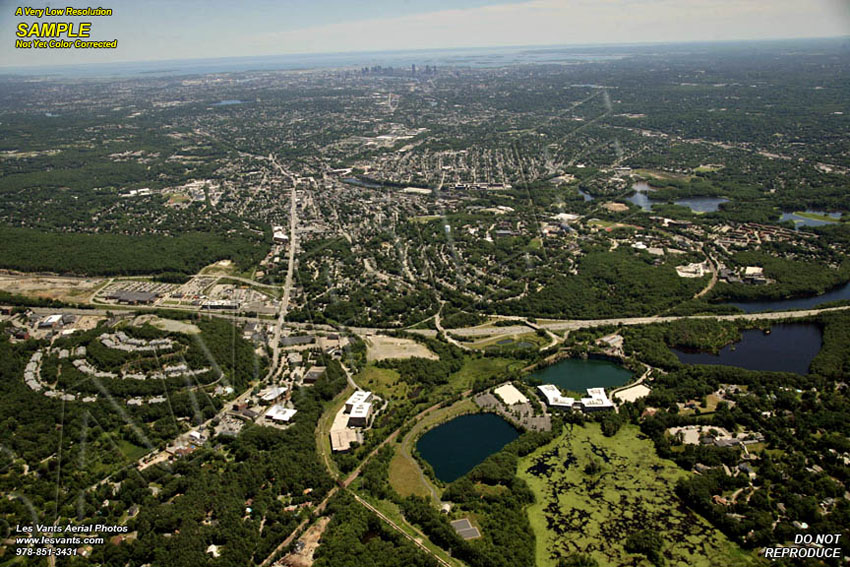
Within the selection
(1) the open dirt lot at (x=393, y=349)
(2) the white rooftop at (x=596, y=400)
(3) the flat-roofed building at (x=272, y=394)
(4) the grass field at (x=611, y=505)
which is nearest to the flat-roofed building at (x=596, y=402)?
(2) the white rooftop at (x=596, y=400)

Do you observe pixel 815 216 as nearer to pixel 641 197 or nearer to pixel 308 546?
pixel 641 197

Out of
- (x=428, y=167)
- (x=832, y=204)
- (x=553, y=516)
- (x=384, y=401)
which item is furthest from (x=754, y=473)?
(x=428, y=167)

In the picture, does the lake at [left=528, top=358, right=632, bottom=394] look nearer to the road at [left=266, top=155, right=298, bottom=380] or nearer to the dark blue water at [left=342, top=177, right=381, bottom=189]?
the road at [left=266, top=155, right=298, bottom=380]

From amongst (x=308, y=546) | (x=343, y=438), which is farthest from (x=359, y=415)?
(x=308, y=546)

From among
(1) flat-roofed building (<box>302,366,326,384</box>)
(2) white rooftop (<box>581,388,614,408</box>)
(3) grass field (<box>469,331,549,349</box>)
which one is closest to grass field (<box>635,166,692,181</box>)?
(3) grass field (<box>469,331,549,349</box>)

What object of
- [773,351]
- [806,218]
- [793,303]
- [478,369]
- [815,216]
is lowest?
[478,369]

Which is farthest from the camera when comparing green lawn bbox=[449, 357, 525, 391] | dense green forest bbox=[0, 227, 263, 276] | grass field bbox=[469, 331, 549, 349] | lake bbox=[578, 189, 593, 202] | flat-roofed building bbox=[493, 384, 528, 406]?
lake bbox=[578, 189, 593, 202]

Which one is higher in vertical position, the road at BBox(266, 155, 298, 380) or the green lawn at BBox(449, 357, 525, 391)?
the road at BBox(266, 155, 298, 380)
